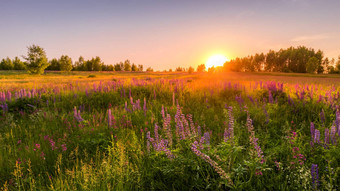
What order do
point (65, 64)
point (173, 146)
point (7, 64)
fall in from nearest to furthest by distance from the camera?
point (173, 146), point (65, 64), point (7, 64)

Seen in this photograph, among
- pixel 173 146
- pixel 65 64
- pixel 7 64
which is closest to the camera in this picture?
pixel 173 146

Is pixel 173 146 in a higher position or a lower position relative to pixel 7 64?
lower

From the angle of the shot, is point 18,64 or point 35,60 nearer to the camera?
point 35,60

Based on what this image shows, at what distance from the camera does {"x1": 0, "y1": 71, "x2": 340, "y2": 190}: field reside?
1.81 m

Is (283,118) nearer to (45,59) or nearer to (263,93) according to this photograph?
(263,93)

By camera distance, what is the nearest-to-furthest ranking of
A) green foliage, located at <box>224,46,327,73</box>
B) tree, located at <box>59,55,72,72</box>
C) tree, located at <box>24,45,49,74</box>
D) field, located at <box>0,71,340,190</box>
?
field, located at <box>0,71,340,190</box> → tree, located at <box>24,45,49,74</box> → tree, located at <box>59,55,72,72</box> → green foliage, located at <box>224,46,327,73</box>

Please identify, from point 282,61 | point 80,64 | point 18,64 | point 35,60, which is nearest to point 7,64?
point 18,64

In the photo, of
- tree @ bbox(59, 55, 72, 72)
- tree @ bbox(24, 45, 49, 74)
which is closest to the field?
tree @ bbox(24, 45, 49, 74)

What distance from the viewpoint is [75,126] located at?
3822 millimetres

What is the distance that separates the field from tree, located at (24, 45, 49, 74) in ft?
144

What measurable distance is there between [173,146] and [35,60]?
50692 mm

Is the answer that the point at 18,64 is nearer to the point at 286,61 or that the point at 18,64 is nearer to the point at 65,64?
the point at 65,64

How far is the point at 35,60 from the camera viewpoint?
135 feet

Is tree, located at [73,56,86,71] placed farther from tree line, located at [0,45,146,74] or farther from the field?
the field
